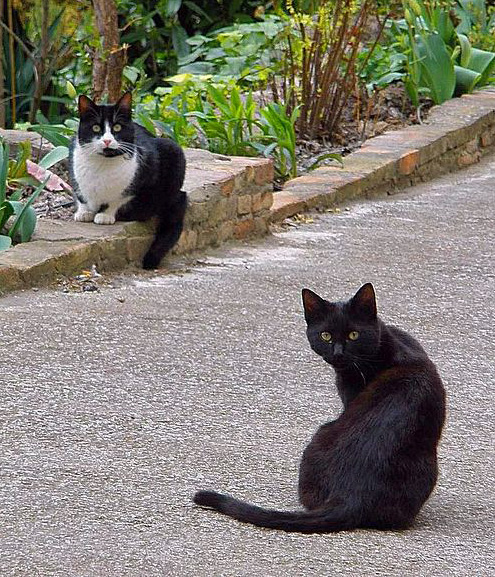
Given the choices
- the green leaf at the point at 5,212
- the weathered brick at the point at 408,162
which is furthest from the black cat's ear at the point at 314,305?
the weathered brick at the point at 408,162

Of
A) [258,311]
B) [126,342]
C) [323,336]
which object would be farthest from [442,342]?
[323,336]

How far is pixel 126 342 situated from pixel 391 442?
1.95 m

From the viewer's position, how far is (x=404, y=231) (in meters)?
7.57

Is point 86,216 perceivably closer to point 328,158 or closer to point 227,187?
point 227,187

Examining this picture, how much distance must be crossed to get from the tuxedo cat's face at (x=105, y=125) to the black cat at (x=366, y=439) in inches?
109

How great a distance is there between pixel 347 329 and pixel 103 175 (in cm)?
297

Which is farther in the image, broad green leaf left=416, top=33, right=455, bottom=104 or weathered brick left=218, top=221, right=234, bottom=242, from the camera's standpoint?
broad green leaf left=416, top=33, right=455, bottom=104

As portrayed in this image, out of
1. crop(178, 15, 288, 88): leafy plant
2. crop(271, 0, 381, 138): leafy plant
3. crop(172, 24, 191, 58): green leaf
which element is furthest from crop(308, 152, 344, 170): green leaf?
crop(172, 24, 191, 58): green leaf

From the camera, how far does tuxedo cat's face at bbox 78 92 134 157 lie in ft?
20.0

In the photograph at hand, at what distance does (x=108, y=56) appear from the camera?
836 cm

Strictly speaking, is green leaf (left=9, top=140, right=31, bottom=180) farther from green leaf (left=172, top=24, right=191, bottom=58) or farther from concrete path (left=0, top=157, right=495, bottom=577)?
green leaf (left=172, top=24, right=191, bottom=58)

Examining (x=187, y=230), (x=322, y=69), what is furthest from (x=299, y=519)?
(x=322, y=69)

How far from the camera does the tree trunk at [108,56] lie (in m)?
8.30

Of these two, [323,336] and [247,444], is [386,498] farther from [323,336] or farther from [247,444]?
[247,444]
